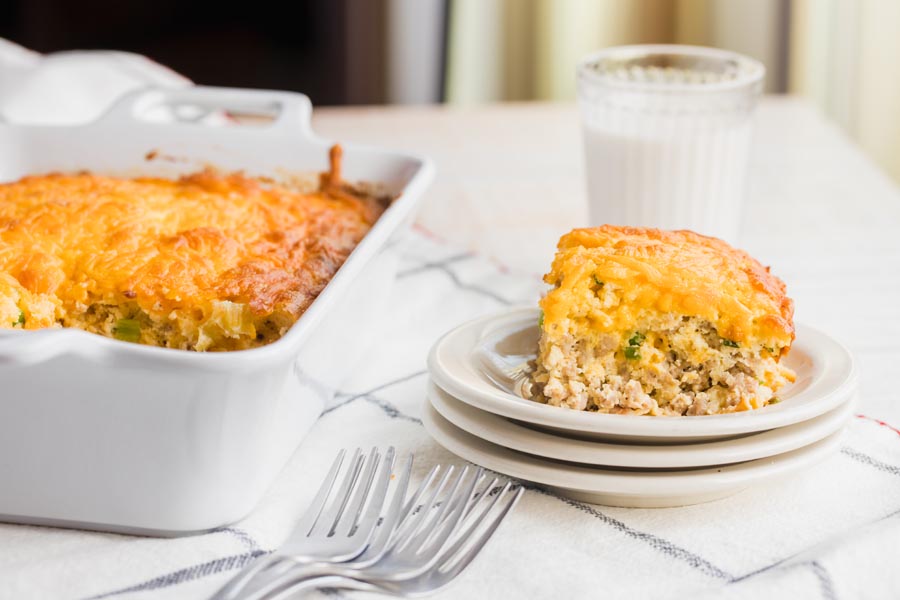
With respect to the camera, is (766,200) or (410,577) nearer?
(410,577)

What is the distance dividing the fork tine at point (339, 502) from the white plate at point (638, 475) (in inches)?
4.9

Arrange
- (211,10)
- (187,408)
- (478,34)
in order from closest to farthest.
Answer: (187,408) → (478,34) → (211,10)

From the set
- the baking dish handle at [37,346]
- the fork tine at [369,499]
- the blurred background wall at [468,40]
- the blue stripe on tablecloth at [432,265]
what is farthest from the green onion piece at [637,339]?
the blurred background wall at [468,40]

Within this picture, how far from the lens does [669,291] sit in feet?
4.81

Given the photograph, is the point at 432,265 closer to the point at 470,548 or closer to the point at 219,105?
the point at 219,105

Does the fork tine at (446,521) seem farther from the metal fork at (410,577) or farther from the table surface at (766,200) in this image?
the table surface at (766,200)

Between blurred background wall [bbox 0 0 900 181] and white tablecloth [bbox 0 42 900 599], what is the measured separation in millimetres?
1291

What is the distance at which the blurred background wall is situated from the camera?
4.16 meters

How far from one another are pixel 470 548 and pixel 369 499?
7.4 inches

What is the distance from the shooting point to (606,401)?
1485 mm

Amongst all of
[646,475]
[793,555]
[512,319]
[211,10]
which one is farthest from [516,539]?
[211,10]

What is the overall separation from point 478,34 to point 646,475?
374 cm

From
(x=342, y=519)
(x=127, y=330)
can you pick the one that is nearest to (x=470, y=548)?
(x=342, y=519)

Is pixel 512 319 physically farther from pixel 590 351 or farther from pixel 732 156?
pixel 732 156
